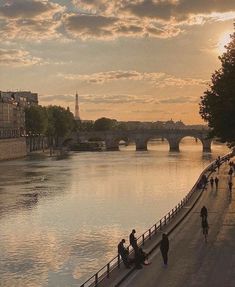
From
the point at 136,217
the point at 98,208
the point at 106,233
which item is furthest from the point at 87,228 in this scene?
the point at 98,208

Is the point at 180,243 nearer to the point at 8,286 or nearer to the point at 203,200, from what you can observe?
the point at 8,286

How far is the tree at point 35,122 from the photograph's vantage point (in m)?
185

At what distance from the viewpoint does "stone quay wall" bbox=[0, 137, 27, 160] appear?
144 m

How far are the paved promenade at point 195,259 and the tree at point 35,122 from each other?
144412 millimetres

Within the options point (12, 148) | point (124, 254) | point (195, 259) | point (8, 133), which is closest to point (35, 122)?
point (8, 133)

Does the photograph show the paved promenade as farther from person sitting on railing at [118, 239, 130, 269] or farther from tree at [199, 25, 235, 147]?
tree at [199, 25, 235, 147]

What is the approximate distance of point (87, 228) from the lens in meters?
48.0

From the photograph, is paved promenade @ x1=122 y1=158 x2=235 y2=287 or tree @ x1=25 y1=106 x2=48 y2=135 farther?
tree @ x1=25 y1=106 x2=48 y2=135

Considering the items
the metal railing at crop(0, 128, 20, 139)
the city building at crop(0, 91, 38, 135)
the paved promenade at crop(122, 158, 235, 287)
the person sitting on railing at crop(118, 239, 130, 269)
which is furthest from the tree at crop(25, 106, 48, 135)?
the person sitting on railing at crop(118, 239, 130, 269)

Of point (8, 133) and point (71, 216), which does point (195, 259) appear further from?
point (8, 133)

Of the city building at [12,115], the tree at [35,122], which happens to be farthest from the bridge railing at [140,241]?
the tree at [35,122]

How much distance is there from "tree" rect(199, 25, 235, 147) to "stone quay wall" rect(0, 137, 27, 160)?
3582 inches

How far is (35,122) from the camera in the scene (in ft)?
612

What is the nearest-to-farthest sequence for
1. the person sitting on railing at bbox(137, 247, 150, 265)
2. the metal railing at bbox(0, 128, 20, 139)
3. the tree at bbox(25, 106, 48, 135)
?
the person sitting on railing at bbox(137, 247, 150, 265), the metal railing at bbox(0, 128, 20, 139), the tree at bbox(25, 106, 48, 135)
